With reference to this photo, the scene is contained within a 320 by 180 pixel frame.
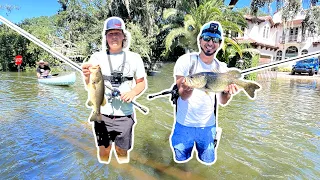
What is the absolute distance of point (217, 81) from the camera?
97.7 inches

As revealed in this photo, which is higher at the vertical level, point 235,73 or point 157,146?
point 235,73

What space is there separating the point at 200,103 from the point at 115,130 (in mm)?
988

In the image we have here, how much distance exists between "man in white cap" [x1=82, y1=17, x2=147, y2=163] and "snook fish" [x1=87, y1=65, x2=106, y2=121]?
11cm

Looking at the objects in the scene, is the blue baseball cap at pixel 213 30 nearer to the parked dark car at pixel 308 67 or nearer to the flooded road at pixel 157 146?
the flooded road at pixel 157 146

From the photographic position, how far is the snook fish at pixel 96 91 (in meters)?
2.56

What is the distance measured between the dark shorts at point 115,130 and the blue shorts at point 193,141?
52 cm

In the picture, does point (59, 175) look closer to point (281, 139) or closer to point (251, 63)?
point (281, 139)

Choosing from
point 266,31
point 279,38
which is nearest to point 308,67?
point 266,31

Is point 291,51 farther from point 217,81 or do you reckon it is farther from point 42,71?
point 217,81

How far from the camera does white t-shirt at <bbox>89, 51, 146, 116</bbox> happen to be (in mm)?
2816

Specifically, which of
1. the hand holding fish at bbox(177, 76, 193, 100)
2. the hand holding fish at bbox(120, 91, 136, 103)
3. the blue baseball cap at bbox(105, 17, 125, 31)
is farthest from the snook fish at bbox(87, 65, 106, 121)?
the hand holding fish at bbox(177, 76, 193, 100)

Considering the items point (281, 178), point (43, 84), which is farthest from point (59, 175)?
point (43, 84)

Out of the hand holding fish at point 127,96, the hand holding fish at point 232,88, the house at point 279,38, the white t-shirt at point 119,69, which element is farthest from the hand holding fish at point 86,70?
the house at point 279,38

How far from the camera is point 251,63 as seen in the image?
1888cm
